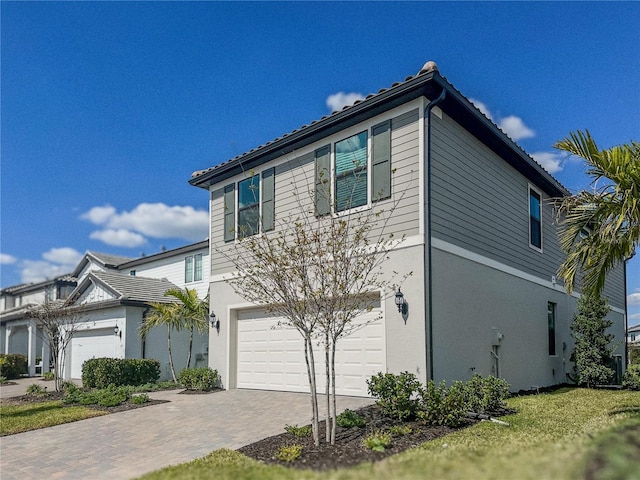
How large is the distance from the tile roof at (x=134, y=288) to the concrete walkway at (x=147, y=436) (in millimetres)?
Result: 7698

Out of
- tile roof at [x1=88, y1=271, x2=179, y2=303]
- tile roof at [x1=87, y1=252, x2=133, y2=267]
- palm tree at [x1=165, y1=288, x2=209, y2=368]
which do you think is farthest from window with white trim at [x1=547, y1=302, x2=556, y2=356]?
tile roof at [x1=87, y1=252, x2=133, y2=267]

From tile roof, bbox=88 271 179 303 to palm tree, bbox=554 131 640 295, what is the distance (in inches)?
571

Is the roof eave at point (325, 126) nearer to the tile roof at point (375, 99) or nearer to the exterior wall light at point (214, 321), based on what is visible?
the tile roof at point (375, 99)

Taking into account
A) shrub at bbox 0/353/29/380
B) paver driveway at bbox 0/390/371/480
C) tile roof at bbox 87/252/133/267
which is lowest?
shrub at bbox 0/353/29/380

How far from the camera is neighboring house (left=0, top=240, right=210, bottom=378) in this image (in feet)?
58.5

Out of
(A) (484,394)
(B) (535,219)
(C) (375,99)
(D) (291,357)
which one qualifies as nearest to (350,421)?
(A) (484,394)

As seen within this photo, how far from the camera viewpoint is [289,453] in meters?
6.03

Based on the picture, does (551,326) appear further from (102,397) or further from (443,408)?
(102,397)

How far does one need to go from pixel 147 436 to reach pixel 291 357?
4.32 metres

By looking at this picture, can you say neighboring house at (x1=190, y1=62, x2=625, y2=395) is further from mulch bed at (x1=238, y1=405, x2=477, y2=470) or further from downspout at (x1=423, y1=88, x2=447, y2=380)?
mulch bed at (x1=238, y1=405, x2=477, y2=470)

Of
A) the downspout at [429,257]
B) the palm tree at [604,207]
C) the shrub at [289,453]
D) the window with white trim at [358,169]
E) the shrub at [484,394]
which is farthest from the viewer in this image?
the window with white trim at [358,169]

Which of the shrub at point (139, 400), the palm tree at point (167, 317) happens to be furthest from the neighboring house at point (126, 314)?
the shrub at point (139, 400)

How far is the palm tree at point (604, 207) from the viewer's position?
729 cm

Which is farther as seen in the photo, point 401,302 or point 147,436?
point 401,302
